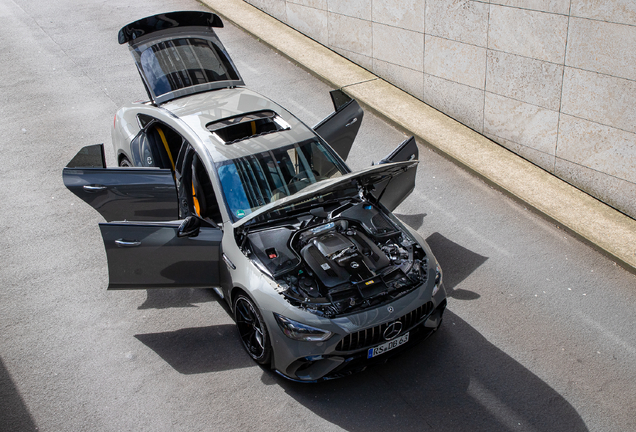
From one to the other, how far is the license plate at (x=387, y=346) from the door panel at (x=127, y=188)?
2632 millimetres

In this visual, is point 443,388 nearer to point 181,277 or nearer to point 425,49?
point 181,277

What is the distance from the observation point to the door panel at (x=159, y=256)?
5.55 meters

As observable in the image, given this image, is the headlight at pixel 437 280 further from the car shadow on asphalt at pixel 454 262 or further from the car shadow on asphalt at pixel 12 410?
the car shadow on asphalt at pixel 12 410

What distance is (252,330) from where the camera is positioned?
569cm

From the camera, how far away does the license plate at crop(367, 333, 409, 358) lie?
5152 millimetres

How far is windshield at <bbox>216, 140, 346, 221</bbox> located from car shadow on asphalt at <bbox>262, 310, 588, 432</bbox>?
5.62ft

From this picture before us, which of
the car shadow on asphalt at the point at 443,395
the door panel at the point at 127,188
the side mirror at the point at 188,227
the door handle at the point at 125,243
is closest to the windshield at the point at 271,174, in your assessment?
the side mirror at the point at 188,227

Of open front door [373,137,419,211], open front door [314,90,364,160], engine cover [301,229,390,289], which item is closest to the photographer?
engine cover [301,229,390,289]

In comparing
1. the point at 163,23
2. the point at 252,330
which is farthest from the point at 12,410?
the point at 163,23

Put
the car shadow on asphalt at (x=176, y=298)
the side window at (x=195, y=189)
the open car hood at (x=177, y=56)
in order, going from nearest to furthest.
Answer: the side window at (x=195, y=189) < the car shadow on asphalt at (x=176, y=298) < the open car hood at (x=177, y=56)

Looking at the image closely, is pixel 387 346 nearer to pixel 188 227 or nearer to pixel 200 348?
pixel 200 348

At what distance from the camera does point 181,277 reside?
578cm

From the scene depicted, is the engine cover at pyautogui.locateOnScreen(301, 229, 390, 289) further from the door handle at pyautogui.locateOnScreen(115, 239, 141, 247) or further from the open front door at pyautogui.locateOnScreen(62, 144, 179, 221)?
the open front door at pyautogui.locateOnScreen(62, 144, 179, 221)

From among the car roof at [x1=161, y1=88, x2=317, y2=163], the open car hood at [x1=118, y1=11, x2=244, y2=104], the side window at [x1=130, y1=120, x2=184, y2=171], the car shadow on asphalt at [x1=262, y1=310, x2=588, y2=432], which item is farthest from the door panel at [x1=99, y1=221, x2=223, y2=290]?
the open car hood at [x1=118, y1=11, x2=244, y2=104]
